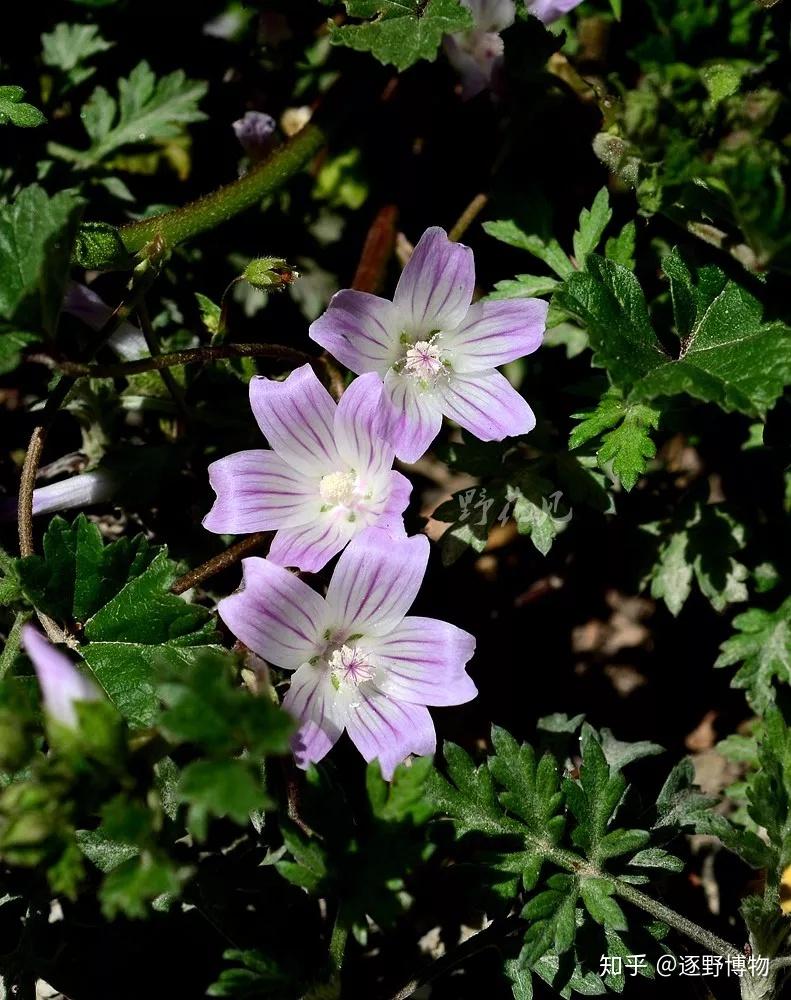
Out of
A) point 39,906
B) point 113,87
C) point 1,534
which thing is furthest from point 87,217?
point 39,906

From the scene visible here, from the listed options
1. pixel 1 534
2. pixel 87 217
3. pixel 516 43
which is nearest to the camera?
pixel 516 43

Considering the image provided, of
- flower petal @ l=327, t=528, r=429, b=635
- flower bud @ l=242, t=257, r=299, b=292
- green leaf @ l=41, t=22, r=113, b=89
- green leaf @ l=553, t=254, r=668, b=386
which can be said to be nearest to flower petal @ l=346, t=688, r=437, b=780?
flower petal @ l=327, t=528, r=429, b=635

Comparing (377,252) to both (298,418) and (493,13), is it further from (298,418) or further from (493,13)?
(298,418)

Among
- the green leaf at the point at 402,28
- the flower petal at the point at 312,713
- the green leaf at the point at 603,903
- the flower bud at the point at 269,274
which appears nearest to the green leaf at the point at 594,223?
the green leaf at the point at 402,28

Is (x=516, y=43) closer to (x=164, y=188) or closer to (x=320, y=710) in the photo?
(x=164, y=188)

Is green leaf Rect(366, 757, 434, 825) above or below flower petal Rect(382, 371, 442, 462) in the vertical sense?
below

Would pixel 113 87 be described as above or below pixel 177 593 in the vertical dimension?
above

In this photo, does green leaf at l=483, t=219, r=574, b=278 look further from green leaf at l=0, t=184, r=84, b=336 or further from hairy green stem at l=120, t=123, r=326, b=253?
green leaf at l=0, t=184, r=84, b=336
